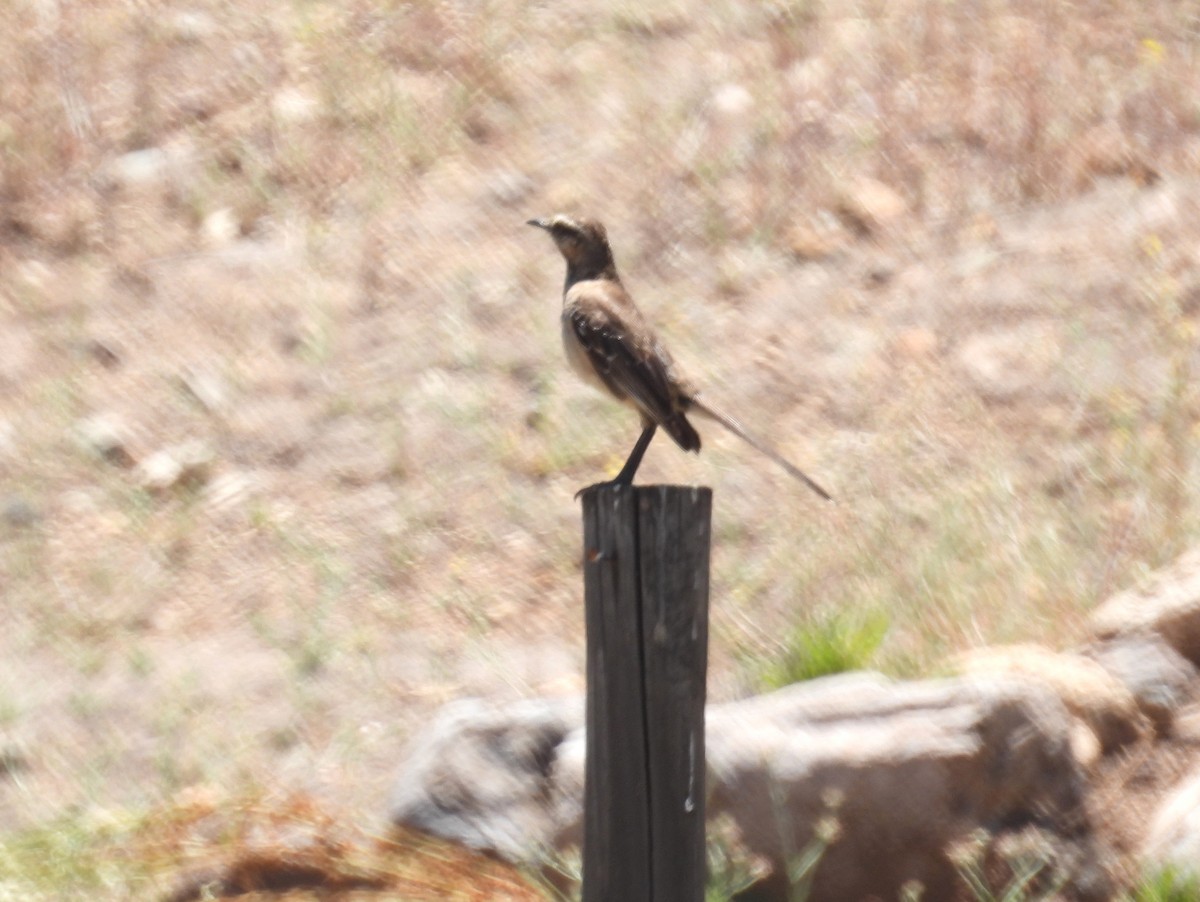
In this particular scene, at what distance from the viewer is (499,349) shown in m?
9.35

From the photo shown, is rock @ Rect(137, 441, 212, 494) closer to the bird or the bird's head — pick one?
the bird's head

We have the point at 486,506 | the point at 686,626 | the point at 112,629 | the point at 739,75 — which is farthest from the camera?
the point at 739,75

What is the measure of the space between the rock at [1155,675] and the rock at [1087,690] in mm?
41

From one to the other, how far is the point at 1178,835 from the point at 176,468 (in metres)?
5.24

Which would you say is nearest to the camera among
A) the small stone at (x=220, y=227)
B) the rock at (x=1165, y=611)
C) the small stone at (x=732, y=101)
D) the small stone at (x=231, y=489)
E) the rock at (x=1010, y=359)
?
the rock at (x=1165, y=611)

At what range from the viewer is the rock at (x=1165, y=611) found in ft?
20.6

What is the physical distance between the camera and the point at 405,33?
11422 millimetres

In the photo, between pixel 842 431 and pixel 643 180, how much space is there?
2.35 metres

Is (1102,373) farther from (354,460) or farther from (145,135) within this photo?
(145,135)

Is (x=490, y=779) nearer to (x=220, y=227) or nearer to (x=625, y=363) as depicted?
(x=625, y=363)

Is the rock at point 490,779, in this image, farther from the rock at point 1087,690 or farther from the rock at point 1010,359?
the rock at point 1010,359

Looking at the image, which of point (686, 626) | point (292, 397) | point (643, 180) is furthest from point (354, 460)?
point (686, 626)

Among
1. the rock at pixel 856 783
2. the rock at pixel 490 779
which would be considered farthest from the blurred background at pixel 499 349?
the rock at pixel 856 783

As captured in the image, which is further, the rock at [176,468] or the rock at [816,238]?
the rock at [816,238]
